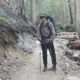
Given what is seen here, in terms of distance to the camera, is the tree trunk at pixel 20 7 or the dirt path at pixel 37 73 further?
the tree trunk at pixel 20 7

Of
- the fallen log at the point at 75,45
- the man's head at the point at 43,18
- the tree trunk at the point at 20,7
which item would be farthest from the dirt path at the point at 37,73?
the tree trunk at the point at 20,7

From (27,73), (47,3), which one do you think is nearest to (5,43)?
(27,73)

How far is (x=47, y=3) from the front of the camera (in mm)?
65375

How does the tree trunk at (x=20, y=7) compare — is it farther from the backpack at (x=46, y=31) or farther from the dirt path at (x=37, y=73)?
the backpack at (x=46, y=31)

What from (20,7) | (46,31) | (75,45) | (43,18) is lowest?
(75,45)

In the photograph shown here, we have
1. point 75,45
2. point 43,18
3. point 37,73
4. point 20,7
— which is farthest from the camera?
point 20,7

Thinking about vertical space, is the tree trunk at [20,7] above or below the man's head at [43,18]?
above

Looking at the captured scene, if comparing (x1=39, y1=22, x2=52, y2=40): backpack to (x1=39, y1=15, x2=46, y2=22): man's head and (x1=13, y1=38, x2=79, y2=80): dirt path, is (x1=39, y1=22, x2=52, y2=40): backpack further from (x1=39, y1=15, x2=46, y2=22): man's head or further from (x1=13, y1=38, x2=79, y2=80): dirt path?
(x1=13, y1=38, x2=79, y2=80): dirt path

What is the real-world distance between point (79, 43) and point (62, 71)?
24.7 feet

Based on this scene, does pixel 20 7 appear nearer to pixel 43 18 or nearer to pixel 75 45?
pixel 75 45

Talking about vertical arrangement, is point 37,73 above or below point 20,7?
below

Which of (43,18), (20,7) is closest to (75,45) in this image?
(20,7)

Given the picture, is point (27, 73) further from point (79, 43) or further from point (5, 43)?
point (79, 43)

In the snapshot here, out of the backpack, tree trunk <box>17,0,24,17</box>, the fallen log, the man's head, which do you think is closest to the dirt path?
the backpack
